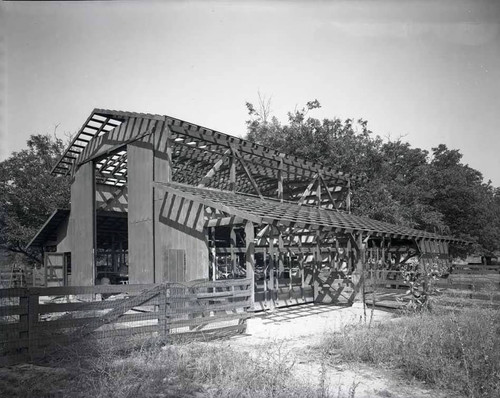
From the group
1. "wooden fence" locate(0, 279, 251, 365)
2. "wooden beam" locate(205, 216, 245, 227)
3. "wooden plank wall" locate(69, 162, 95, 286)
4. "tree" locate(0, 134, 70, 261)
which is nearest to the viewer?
"wooden fence" locate(0, 279, 251, 365)

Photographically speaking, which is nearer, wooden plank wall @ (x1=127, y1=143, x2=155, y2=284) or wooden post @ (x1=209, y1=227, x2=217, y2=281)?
wooden post @ (x1=209, y1=227, x2=217, y2=281)

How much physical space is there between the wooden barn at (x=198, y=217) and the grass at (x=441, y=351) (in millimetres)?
4285

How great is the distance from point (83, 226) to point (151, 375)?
51.6 ft

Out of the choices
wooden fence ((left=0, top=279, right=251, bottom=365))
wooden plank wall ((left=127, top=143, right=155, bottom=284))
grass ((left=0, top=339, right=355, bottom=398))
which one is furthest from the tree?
grass ((left=0, top=339, right=355, bottom=398))

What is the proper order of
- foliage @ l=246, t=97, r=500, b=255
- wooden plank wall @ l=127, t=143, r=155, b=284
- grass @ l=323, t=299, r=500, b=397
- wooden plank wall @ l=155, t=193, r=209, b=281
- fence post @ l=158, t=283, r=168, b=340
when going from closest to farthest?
grass @ l=323, t=299, r=500, b=397, fence post @ l=158, t=283, r=168, b=340, wooden plank wall @ l=155, t=193, r=209, b=281, wooden plank wall @ l=127, t=143, r=155, b=284, foliage @ l=246, t=97, r=500, b=255

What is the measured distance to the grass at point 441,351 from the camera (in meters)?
5.98

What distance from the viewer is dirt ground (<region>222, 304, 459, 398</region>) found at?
19.9 feet

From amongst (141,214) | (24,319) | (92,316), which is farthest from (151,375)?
(141,214)

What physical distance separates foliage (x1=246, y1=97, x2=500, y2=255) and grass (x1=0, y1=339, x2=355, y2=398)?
25660mm

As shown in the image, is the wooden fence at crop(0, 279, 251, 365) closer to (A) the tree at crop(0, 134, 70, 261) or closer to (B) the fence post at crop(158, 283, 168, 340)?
(B) the fence post at crop(158, 283, 168, 340)

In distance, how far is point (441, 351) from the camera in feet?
23.3

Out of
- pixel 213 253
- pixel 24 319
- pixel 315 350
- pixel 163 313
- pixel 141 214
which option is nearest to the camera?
pixel 24 319

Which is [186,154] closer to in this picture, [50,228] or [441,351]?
[50,228]

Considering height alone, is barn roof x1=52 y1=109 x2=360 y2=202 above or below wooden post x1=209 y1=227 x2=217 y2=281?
above
